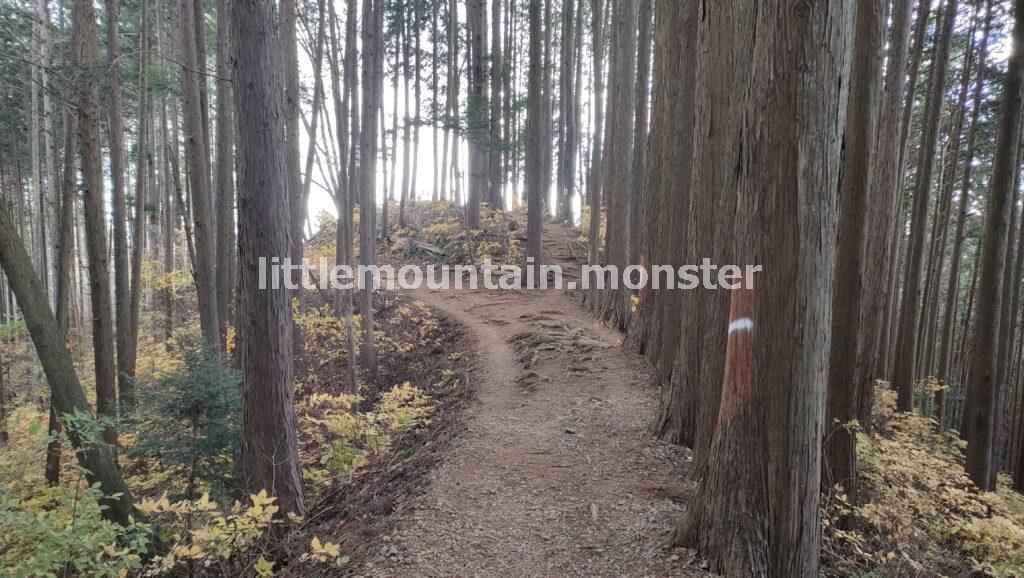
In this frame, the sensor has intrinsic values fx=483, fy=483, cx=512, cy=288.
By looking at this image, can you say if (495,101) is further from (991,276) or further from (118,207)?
(991,276)

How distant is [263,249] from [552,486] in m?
3.75

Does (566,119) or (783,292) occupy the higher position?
(566,119)

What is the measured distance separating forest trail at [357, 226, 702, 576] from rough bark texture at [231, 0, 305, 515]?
1.57 meters

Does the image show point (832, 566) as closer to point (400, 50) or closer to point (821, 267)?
point (821, 267)

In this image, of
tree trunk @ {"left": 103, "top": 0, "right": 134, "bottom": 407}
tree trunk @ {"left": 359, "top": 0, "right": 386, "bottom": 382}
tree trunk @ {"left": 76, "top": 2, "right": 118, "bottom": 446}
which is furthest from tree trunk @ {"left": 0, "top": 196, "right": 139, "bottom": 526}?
tree trunk @ {"left": 359, "top": 0, "right": 386, "bottom": 382}

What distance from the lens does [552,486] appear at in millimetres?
4926

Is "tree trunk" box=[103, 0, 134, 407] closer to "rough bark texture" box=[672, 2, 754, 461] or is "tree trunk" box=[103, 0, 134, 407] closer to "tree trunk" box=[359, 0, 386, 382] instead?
"tree trunk" box=[359, 0, 386, 382]

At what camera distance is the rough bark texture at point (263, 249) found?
461 centimetres

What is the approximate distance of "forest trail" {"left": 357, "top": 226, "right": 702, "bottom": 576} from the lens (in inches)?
145

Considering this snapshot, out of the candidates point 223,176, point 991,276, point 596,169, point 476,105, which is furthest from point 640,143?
point 223,176

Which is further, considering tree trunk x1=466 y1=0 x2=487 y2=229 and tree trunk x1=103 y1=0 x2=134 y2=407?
tree trunk x1=466 y1=0 x2=487 y2=229

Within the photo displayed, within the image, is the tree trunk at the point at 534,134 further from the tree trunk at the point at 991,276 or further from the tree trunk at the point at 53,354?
the tree trunk at the point at 53,354

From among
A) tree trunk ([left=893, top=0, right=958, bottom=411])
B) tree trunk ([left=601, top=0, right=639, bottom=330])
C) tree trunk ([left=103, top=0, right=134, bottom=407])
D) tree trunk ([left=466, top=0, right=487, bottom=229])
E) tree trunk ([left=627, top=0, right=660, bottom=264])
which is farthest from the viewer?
tree trunk ([left=466, top=0, right=487, bottom=229])

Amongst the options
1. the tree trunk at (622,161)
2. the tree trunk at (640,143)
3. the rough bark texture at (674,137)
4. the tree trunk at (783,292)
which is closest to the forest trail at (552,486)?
the tree trunk at (783,292)
